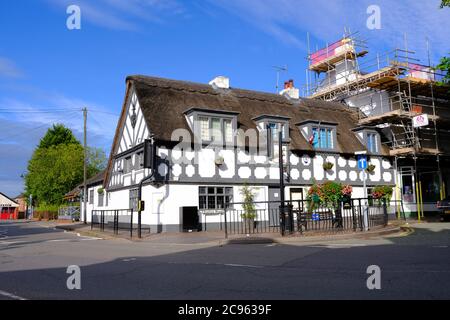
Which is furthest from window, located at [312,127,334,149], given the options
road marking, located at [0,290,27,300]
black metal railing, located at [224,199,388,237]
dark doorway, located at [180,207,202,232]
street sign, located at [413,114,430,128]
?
road marking, located at [0,290,27,300]

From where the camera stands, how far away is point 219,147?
2266 cm

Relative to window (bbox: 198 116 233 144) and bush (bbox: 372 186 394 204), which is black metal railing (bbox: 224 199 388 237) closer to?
window (bbox: 198 116 233 144)

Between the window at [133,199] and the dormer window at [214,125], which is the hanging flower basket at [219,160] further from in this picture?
the window at [133,199]

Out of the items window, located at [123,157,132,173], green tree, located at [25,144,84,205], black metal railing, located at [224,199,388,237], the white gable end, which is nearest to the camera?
black metal railing, located at [224,199,388,237]

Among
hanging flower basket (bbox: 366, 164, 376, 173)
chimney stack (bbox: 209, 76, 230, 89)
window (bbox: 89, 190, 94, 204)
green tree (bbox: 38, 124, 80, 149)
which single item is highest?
green tree (bbox: 38, 124, 80, 149)

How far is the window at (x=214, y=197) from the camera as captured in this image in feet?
72.3

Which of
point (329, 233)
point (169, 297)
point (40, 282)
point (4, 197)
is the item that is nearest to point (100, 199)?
point (329, 233)

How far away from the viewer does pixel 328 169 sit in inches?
1019

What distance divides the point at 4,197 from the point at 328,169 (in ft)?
300

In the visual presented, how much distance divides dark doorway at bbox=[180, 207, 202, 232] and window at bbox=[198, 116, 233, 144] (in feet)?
12.9

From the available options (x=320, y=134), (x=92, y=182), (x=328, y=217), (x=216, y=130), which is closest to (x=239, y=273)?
(x=328, y=217)

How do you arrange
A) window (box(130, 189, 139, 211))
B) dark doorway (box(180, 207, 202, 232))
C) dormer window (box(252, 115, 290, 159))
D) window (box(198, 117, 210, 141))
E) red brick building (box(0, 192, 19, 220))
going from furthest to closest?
red brick building (box(0, 192, 19, 220)), dormer window (box(252, 115, 290, 159)), window (box(130, 189, 139, 211)), window (box(198, 117, 210, 141)), dark doorway (box(180, 207, 202, 232))

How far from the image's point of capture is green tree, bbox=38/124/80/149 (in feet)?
205

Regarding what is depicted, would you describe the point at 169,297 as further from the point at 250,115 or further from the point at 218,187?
the point at 250,115
